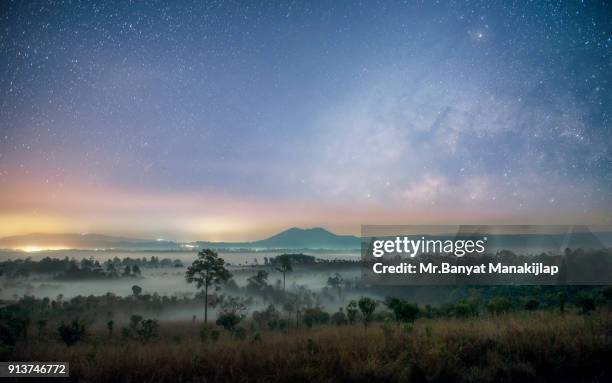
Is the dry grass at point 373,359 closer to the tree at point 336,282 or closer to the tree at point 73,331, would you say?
the tree at point 73,331

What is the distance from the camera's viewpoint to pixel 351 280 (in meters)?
187

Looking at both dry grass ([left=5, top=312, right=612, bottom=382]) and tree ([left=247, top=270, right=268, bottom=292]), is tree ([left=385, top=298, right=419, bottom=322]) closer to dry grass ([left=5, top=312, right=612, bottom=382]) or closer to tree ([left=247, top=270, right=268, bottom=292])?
dry grass ([left=5, top=312, right=612, bottom=382])

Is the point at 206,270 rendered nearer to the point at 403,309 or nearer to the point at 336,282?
the point at 403,309

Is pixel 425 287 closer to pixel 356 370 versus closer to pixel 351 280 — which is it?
pixel 351 280

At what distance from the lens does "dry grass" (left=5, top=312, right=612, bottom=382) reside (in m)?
6.45

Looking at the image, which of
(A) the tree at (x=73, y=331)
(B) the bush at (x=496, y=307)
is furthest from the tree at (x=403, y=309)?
(A) the tree at (x=73, y=331)

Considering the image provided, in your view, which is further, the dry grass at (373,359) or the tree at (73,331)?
the tree at (73,331)

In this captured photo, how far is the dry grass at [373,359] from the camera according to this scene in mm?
6445

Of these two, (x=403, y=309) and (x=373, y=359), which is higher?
(x=373, y=359)

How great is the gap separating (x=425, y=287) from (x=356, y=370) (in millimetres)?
130962

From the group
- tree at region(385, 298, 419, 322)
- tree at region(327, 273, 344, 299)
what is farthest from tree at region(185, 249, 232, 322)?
tree at region(327, 273, 344, 299)

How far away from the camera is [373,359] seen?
263 inches

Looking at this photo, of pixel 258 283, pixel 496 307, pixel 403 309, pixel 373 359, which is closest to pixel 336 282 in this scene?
pixel 258 283

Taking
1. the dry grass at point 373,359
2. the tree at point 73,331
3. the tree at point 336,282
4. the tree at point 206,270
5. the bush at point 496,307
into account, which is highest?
the dry grass at point 373,359
